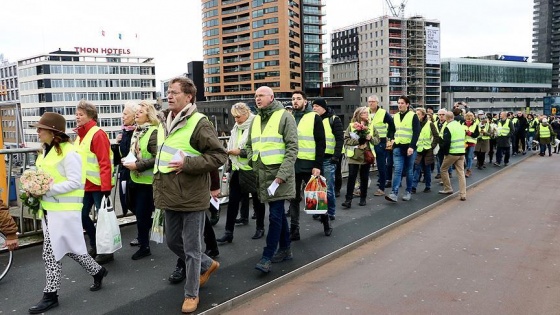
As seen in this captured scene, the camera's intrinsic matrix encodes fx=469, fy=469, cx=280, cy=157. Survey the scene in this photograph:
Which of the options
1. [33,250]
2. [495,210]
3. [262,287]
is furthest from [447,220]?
[33,250]

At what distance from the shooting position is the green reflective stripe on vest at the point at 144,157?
5.84 m

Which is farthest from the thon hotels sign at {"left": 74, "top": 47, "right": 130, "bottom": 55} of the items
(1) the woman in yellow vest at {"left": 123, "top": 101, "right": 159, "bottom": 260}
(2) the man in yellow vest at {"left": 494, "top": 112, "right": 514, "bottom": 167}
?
(1) the woman in yellow vest at {"left": 123, "top": 101, "right": 159, "bottom": 260}

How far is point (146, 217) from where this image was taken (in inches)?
238

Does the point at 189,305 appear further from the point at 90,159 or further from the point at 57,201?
the point at 90,159

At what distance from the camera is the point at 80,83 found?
105750 millimetres

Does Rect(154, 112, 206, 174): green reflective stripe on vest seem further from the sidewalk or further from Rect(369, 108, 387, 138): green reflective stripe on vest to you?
Rect(369, 108, 387, 138): green reflective stripe on vest

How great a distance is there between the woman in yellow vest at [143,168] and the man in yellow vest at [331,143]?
2818mm

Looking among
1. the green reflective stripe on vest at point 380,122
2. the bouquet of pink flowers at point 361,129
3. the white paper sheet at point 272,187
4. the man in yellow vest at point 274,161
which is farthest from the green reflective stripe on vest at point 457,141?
the white paper sheet at point 272,187

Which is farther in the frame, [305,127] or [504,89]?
[504,89]

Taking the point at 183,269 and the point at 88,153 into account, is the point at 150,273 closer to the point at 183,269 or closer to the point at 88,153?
the point at 183,269

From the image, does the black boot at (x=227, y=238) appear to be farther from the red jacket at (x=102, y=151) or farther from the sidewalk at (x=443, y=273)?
the red jacket at (x=102, y=151)

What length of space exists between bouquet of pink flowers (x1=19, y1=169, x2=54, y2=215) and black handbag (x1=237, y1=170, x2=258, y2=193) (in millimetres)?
2839

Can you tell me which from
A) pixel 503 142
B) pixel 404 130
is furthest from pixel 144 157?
pixel 503 142

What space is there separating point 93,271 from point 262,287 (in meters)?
1.75
